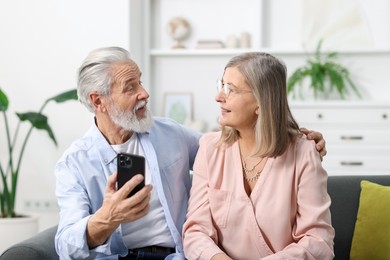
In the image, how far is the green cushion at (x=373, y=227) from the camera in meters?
2.54

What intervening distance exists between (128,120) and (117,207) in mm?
399

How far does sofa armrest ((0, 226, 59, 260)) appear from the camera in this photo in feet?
7.25

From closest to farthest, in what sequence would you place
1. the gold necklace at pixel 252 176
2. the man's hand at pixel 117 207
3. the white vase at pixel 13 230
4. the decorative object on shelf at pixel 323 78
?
the man's hand at pixel 117 207
the gold necklace at pixel 252 176
the white vase at pixel 13 230
the decorative object on shelf at pixel 323 78

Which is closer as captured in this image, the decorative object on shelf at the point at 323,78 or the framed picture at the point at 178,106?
the decorative object on shelf at the point at 323,78

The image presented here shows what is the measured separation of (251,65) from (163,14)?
356 centimetres

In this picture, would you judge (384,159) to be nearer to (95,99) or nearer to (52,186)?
(52,186)

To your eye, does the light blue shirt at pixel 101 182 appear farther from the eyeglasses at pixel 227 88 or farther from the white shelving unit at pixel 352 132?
the white shelving unit at pixel 352 132

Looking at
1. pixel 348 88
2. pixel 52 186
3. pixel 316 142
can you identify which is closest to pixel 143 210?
pixel 316 142

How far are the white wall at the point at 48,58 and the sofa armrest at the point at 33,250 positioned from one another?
2.63 m

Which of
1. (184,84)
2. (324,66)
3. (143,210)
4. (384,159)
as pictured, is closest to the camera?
(143,210)

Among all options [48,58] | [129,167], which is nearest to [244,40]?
[48,58]

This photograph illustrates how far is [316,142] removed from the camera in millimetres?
2346

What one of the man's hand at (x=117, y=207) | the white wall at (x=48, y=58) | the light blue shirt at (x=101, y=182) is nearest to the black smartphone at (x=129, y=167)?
the man's hand at (x=117, y=207)

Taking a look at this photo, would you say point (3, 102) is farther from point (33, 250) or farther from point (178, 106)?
point (33, 250)
